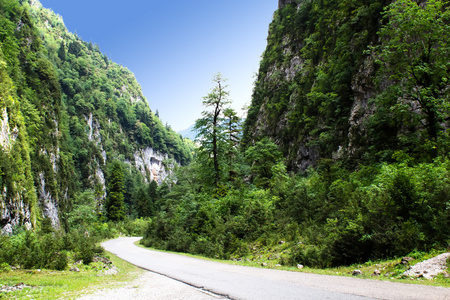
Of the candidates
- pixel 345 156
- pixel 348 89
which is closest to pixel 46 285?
pixel 345 156

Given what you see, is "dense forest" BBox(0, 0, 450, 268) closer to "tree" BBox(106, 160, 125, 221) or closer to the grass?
the grass

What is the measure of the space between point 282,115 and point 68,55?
144189mm

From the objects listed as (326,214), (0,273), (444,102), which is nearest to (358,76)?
(444,102)

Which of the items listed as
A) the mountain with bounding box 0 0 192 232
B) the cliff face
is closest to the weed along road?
the cliff face

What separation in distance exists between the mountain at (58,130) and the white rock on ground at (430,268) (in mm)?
27352

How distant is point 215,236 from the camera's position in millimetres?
15039

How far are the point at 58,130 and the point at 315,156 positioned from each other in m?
60.9

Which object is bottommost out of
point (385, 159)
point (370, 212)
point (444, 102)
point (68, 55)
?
point (370, 212)

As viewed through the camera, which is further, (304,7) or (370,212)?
(304,7)

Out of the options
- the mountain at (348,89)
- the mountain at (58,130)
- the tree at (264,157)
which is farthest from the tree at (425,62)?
the mountain at (58,130)

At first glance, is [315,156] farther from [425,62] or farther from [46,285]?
[46,285]

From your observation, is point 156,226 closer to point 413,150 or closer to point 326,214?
point 326,214

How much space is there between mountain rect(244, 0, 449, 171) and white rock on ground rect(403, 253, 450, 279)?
5911 mm

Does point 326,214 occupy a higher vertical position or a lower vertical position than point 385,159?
lower
